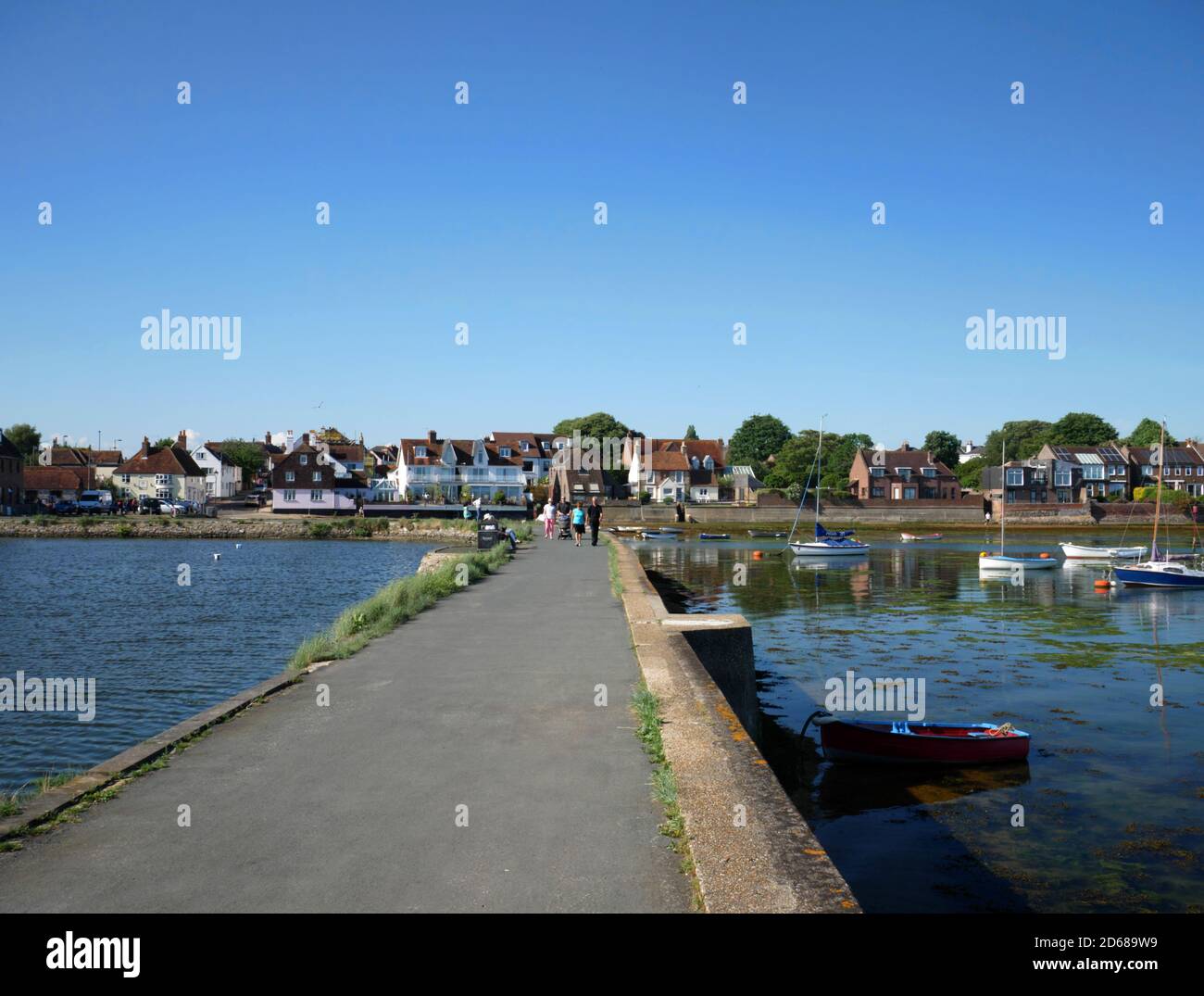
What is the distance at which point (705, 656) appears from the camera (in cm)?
1471

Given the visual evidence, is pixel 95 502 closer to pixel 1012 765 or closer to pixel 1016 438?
pixel 1012 765

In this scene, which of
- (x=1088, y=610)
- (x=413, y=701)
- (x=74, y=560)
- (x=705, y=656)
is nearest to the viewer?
(x=413, y=701)

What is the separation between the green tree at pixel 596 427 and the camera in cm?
14912

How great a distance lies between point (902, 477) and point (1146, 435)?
67.1 m

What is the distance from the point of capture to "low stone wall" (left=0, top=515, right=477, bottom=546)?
82000 millimetres

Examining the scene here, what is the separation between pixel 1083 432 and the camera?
484 ft

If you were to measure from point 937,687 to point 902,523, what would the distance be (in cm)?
8477

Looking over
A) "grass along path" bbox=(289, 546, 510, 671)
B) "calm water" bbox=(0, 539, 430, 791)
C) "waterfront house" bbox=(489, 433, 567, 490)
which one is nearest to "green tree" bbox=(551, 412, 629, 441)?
"waterfront house" bbox=(489, 433, 567, 490)


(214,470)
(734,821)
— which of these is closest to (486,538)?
(734,821)

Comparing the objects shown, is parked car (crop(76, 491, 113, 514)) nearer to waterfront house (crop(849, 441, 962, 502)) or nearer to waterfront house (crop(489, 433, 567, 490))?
waterfront house (crop(489, 433, 567, 490))

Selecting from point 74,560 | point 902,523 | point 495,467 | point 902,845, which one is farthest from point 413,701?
point 495,467

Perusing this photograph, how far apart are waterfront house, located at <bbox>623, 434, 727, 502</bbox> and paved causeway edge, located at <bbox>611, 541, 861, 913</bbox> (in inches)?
4415
